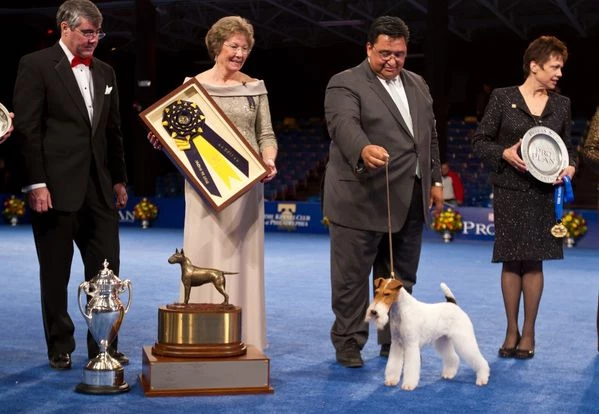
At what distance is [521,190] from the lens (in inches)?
168

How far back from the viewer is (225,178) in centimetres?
382

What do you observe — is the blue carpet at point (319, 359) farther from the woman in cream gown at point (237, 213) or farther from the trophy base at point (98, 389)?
the woman in cream gown at point (237, 213)

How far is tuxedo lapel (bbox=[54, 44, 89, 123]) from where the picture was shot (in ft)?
12.0

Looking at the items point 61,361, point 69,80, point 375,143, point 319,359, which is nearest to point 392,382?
point 319,359

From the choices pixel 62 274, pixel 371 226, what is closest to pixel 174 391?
pixel 62 274

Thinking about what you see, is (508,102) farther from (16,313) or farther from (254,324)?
(16,313)

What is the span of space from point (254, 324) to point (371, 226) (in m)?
0.67

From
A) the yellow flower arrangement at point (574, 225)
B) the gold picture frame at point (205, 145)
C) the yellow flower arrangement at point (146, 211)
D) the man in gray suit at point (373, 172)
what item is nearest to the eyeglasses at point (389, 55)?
the man in gray suit at point (373, 172)

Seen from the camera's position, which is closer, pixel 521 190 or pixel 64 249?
pixel 64 249

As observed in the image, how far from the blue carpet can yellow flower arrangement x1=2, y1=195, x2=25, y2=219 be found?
713 centimetres

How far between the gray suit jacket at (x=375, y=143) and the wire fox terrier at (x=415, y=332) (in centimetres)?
47

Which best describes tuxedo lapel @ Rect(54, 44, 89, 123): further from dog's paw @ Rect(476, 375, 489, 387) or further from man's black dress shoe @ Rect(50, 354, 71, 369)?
dog's paw @ Rect(476, 375, 489, 387)

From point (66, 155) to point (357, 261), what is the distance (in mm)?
1268

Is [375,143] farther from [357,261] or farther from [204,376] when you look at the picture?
[204,376]
